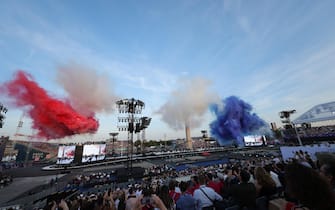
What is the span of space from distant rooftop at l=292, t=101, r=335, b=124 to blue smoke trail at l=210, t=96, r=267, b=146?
1338 inches

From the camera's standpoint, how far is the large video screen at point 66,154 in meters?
32.9

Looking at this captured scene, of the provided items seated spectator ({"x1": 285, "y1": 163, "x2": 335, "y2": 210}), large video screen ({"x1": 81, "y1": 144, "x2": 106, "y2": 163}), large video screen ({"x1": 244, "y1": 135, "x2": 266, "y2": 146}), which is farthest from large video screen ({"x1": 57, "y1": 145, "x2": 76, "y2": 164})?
large video screen ({"x1": 244, "y1": 135, "x2": 266, "y2": 146})

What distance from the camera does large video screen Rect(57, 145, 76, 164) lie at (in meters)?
32.9

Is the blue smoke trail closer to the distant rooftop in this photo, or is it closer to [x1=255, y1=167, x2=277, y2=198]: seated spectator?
the distant rooftop

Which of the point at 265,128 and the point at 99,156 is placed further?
the point at 265,128

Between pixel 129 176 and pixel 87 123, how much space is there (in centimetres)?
1905

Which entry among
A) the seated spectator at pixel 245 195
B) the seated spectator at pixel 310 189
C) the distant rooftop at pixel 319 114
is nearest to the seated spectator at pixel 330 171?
the seated spectator at pixel 245 195

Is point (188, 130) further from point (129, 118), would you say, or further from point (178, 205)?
point (178, 205)

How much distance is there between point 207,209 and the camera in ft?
10.7

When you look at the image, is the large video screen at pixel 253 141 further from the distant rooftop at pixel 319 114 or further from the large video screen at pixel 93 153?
the large video screen at pixel 93 153

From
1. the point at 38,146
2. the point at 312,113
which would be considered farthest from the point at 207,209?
the point at 38,146

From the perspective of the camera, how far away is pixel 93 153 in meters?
36.4

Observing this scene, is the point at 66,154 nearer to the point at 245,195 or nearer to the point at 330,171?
the point at 245,195

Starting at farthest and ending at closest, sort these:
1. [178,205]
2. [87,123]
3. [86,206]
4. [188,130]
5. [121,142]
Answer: [121,142] < [188,130] < [87,123] < [86,206] < [178,205]
